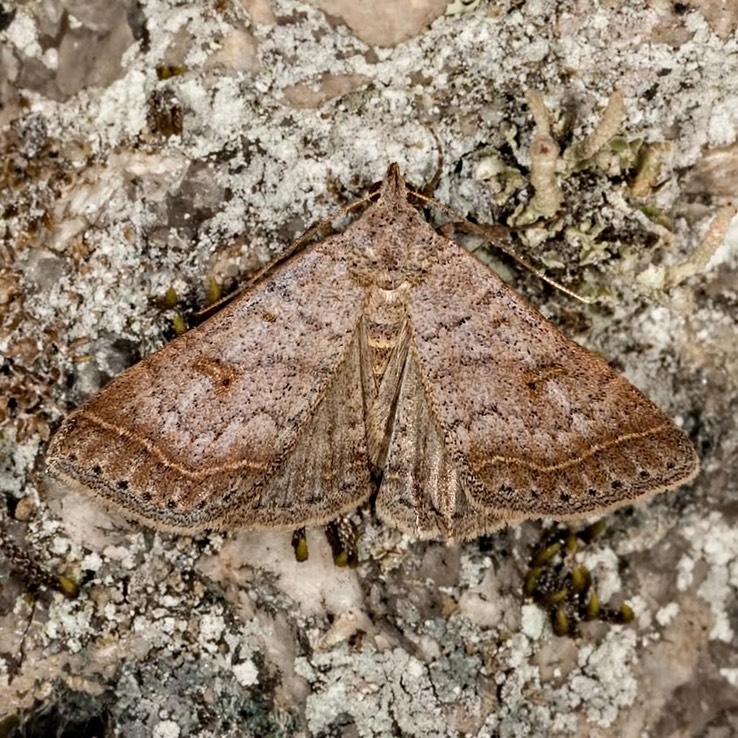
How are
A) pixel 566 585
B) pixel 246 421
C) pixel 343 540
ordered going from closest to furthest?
pixel 246 421, pixel 343 540, pixel 566 585

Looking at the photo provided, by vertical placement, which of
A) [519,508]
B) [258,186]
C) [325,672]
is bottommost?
[325,672]

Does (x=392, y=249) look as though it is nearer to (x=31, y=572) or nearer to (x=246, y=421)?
(x=246, y=421)

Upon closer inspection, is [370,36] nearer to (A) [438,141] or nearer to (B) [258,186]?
(A) [438,141]

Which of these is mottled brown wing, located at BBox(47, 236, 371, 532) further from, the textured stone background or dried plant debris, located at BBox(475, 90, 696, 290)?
dried plant debris, located at BBox(475, 90, 696, 290)

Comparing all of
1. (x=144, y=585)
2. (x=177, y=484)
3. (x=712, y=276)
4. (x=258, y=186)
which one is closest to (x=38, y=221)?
(x=258, y=186)

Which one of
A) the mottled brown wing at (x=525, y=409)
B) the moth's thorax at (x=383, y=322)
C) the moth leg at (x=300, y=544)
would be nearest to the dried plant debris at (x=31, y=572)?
the moth leg at (x=300, y=544)

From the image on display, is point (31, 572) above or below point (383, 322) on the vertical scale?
below

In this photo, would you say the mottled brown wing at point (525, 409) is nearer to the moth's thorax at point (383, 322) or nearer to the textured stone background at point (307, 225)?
→ the moth's thorax at point (383, 322)

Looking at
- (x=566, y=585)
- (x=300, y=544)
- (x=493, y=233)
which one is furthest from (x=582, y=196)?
(x=300, y=544)
